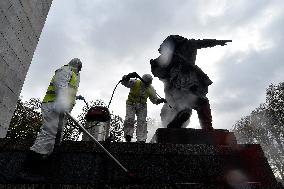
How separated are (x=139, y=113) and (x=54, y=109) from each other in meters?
3.30

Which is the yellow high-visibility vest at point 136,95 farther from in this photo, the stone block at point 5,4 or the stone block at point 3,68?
the stone block at point 5,4

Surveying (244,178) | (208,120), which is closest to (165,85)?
(208,120)

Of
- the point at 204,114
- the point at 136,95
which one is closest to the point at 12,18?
the point at 136,95

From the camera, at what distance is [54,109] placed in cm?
441

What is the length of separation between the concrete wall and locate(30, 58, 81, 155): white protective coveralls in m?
3.29

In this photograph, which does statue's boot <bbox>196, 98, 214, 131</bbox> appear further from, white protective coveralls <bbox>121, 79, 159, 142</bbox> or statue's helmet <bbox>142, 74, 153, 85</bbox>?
statue's helmet <bbox>142, 74, 153, 85</bbox>

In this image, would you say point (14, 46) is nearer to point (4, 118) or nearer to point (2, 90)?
point (2, 90)

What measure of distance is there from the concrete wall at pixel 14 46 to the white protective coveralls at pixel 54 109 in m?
3.29

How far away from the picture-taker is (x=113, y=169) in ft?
14.5

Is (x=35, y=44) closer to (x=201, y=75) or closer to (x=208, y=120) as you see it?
(x=201, y=75)

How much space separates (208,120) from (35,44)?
20.0 feet

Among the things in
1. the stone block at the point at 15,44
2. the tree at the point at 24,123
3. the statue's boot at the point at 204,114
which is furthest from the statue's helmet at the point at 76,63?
the tree at the point at 24,123

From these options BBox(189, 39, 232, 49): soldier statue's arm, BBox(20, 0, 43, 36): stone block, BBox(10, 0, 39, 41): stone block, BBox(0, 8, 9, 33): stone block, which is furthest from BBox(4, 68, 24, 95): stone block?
BBox(189, 39, 232, 49): soldier statue's arm

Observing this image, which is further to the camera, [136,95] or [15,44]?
[15,44]
